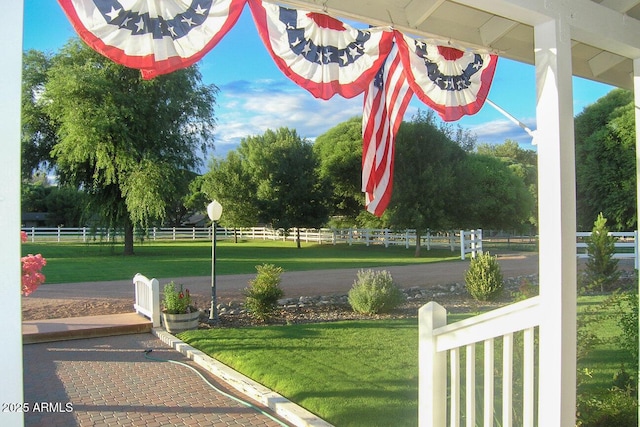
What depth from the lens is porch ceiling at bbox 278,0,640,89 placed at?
2496 millimetres

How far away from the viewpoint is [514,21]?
10.6 feet

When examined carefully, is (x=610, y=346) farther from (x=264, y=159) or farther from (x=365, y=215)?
(x=264, y=159)

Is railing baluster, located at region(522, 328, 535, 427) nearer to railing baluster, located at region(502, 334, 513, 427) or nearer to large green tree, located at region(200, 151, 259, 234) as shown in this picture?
railing baluster, located at region(502, 334, 513, 427)

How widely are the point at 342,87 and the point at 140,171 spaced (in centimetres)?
1992

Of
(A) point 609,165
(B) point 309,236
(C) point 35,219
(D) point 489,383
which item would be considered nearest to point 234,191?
(B) point 309,236

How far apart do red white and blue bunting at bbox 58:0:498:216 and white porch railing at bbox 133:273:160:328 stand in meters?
5.78

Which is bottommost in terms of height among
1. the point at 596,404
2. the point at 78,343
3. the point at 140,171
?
the point at 78,343

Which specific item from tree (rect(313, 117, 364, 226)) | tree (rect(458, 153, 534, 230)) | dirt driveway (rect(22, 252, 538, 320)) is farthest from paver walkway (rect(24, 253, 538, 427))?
tree (rect(313, 117, 364, 226))

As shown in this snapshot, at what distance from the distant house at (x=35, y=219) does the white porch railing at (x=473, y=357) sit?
2163 inches

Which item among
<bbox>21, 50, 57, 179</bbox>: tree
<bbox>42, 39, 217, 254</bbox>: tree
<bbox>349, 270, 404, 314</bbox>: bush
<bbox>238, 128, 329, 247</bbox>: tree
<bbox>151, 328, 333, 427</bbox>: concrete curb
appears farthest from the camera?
<bbox>238, 128, 329, 247</bbox>: tree

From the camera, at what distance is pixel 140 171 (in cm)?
2123

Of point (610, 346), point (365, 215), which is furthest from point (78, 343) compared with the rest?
point (365, 215)

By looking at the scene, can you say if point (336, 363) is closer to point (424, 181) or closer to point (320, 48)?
point (320, 48)

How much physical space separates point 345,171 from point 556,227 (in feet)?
106
